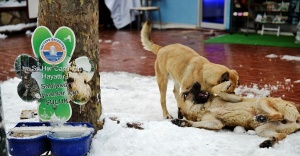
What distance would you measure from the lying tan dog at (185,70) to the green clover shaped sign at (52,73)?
5.00 feet

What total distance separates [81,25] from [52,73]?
0.49 meters

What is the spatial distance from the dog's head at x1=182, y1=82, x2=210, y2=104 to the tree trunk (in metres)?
1.24

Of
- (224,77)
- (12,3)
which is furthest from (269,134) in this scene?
(12,3)

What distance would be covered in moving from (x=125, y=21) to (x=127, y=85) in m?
7.77

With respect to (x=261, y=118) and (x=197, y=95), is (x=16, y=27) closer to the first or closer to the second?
(x=197, y=95)

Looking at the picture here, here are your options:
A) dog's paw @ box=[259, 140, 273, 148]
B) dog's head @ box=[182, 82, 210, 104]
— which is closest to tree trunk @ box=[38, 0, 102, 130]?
dog's head @ box=[182, 82, 210, 104]

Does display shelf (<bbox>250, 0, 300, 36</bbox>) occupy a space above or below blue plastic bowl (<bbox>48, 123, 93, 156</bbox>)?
above

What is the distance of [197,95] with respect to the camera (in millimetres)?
4434

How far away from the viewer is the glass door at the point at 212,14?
13.1m

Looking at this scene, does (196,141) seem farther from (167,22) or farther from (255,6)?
(167,22)

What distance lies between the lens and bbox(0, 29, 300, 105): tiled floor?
265 inches

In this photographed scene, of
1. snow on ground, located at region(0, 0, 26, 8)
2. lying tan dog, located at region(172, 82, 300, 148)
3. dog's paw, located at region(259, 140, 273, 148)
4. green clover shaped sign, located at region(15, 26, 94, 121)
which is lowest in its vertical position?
dog's paw, located at region(259, 140, 273, 148)

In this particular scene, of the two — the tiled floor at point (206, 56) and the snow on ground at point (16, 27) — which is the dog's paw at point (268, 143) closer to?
the tiled floor at point (206, 56)

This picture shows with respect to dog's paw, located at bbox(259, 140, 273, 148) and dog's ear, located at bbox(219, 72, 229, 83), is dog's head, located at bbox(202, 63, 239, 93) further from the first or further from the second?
dog's paw, located at bbox(259, 140, 273, 148)
